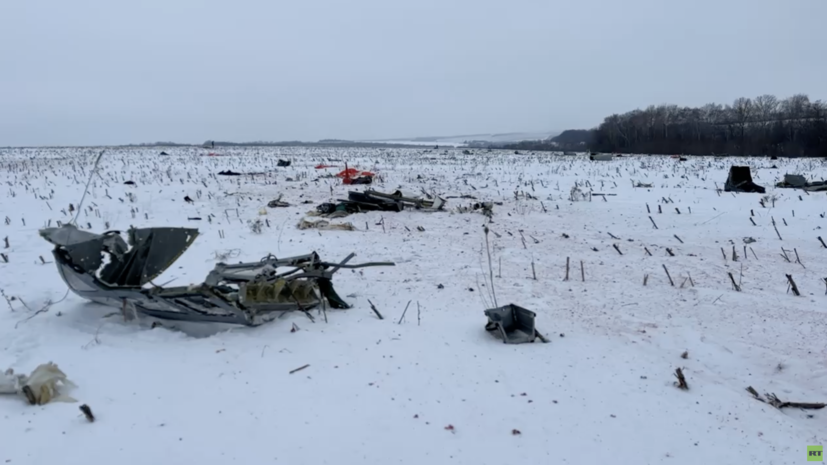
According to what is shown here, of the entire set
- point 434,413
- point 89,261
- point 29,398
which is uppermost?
point 89,261

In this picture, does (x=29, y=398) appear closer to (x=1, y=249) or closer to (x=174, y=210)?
(x=1, y=249)

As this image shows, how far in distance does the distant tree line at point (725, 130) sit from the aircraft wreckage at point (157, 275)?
4349cm

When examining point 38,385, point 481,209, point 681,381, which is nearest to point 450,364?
point 681,381

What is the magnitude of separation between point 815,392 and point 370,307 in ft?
14.7

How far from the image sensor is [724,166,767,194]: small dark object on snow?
14594mm

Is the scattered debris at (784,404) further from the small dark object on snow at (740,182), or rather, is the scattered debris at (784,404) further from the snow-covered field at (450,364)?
the small dark object on snow at (740,182)

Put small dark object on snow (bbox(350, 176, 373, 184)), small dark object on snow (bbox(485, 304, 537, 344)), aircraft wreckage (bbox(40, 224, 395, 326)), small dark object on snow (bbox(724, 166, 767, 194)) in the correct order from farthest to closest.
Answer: small dark object on snow (bbox(350, 176, 373, 184)) → small dark object on snow (bbox(724, 166, 767, 194)) → small dark object on snow (bbox(485, 304, 537, 344)) → aircraft wreckage (bbox(40, 224, 395, 326))

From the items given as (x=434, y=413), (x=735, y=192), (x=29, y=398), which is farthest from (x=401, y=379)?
(x=735, y=192)

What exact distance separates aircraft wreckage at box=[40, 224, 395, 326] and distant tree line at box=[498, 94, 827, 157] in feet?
143

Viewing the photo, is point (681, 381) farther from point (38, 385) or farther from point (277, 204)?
point (277, 204)

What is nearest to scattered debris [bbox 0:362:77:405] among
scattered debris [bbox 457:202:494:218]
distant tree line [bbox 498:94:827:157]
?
scattered debris [bbox 457:202:494:218]

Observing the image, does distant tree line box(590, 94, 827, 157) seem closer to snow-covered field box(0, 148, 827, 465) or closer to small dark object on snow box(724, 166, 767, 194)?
small dark object on snow box(724, 166, 767, 194)

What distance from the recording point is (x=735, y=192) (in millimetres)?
14320

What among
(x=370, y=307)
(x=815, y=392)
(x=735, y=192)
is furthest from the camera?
(x=735, y=192)
